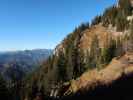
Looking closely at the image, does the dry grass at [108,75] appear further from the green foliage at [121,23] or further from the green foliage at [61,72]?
the green foliage at [121,23]

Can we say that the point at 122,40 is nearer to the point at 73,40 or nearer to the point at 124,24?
the point at 124,24

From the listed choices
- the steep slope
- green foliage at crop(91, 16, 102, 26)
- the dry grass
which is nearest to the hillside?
green foliage at crop(91, 16, 102, 26)

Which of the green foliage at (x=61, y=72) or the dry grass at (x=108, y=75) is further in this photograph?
the green foliage at (x=61, y=72)

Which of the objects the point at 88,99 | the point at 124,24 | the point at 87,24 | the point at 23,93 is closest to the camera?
the point at 88,99

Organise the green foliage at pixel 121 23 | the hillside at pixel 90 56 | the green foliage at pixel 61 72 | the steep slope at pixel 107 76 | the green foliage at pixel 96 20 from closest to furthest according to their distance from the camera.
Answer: the steep slope at pixel 107 76 → the hillside at pixel 90 56 → the green foliage at pixel 61 72 → the green foliage at pixel 121 23 → the green foliage at pixel 96 20

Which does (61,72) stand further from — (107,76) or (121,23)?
(107,76)

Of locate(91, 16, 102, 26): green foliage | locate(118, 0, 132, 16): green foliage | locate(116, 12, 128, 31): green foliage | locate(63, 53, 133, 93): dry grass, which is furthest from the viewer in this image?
locate(91, 16, 102, 26): green foliage

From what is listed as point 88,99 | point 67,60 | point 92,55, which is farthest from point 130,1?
point 88,99

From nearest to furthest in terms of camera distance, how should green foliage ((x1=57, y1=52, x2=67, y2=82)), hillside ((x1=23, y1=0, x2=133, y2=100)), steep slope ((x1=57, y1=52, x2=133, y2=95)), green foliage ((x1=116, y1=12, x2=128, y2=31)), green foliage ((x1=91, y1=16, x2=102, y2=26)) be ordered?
steep slope ((x1=57, y1=52, x2=133, y2=95))
hillside ((x1=23, y1=0, x2=133, y2=100))
green foliage ((x1=57, y1=52, x2=67, y2=82))
green foliage ((x1=116, y1=12, x2=128, y2=31))
green foliage ((x1=91, y1=16, x2=102, y2=26))

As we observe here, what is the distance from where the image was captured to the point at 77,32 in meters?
170

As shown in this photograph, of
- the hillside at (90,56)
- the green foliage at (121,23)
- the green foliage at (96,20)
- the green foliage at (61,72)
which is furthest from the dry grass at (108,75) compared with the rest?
the green foliage at (96,20)

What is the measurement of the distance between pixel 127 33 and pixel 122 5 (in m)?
25.2

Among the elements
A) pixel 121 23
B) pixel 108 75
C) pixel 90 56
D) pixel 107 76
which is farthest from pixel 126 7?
pixel 107 76

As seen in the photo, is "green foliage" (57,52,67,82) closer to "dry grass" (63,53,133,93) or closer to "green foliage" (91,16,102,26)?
"dry grass" (63,53,133,93)
